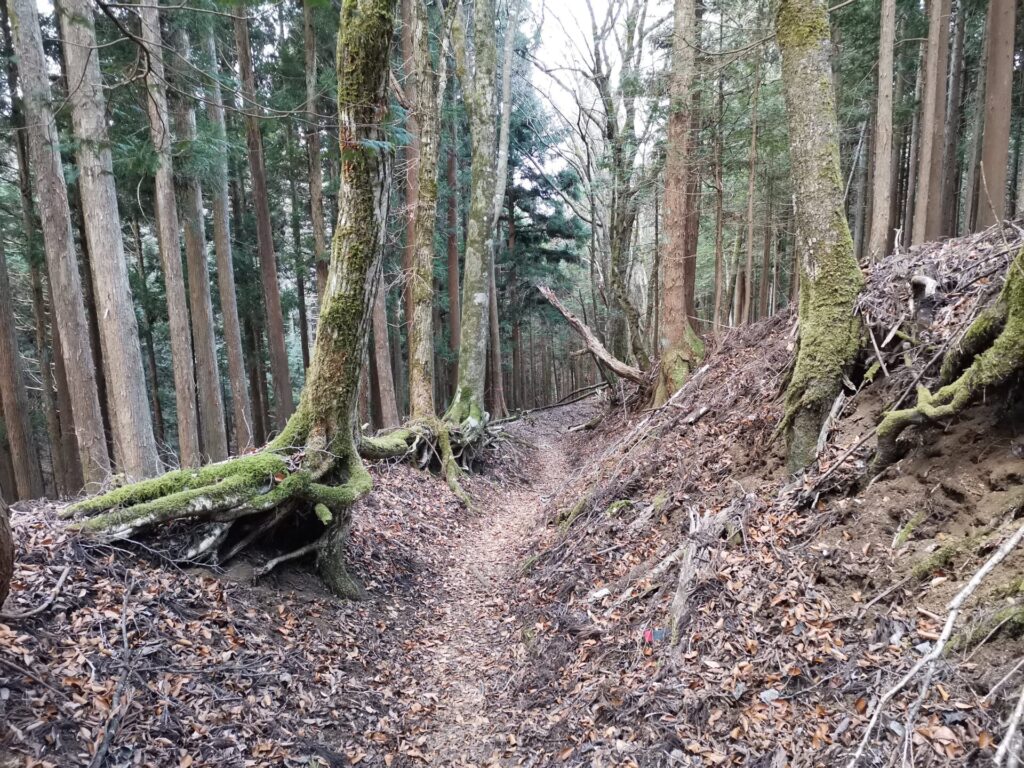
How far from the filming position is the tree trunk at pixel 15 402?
9961mm

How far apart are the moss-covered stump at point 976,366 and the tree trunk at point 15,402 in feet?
45.5

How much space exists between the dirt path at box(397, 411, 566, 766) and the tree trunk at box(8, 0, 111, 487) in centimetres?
595

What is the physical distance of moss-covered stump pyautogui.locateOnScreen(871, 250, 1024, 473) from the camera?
2.98 meters

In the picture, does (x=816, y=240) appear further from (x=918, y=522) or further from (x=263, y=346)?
(x=263, y=346)

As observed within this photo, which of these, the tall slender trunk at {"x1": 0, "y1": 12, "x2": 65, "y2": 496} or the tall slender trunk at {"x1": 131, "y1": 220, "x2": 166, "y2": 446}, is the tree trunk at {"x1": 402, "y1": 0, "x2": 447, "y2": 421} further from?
the tall slender trunk at {"x1": 131, "y1": 220, "x2": 166, "y2": 446}

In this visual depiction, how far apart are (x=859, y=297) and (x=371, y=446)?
5820 millimetres

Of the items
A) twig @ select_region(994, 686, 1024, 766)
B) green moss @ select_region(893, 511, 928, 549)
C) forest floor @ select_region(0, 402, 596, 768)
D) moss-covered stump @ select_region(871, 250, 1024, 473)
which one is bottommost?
forest floor @ select_region(0, 402, 596, 768)

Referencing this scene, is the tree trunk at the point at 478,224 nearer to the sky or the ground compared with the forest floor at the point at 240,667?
nearer to the sky

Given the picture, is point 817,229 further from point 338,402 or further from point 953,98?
point 953,98

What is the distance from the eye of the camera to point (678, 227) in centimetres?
1014

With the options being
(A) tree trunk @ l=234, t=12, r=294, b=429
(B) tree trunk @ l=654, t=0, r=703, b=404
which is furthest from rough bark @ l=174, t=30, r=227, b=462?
(B) tree trunk @ l=654, t=0, r=703, b=404

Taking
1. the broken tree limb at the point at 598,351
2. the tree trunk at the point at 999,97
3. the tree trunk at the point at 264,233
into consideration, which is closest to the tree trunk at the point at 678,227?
the broken tree limb at the point at 598,351

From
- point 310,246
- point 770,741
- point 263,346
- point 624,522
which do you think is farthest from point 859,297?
point 263,346

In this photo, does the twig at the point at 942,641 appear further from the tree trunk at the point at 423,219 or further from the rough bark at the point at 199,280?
the rough bark at the point at 199,280
